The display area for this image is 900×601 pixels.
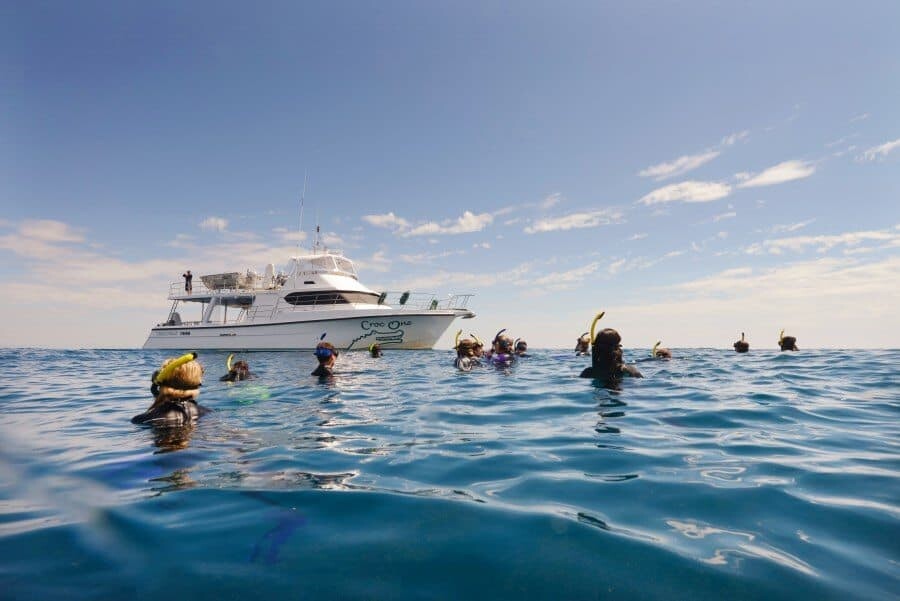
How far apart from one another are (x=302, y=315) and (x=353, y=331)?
2.99 m

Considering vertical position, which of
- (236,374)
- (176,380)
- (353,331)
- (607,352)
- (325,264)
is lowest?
(236,374)

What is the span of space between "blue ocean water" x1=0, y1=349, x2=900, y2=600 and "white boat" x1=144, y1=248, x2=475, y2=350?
18.1 m

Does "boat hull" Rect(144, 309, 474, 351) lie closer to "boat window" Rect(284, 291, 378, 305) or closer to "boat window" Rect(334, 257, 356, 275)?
"boat window" Rect(284, 291, 378, 305)

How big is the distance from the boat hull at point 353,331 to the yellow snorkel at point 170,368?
18.7 m

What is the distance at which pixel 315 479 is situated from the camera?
9.59 ft

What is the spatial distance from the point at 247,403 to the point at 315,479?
13.8 feet

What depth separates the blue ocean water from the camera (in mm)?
1731

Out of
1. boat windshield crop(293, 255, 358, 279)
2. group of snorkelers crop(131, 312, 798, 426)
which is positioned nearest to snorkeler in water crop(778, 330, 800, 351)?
group of snorkelers crop(131, 312, 798, 426)

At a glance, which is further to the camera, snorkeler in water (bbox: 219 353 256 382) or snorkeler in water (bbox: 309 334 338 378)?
snorkeler in water (bbox: 219 353 256 382)

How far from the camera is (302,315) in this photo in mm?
23594

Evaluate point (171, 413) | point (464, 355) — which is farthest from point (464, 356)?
point (171, 413)

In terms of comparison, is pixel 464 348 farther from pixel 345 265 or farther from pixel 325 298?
pixel 345 265

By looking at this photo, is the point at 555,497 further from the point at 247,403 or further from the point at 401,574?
the point at 247,403

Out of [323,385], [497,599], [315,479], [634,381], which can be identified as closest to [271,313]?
[323,385]
